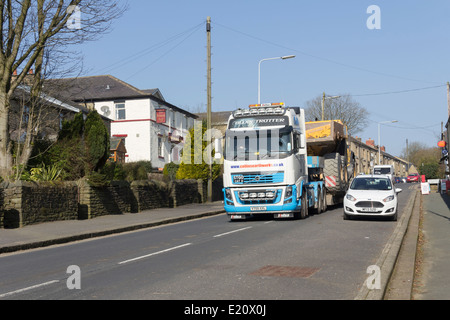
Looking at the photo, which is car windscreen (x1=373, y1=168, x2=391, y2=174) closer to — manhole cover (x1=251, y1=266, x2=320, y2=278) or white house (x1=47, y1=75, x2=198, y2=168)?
white house (x1=47, y1=75, x2=198, y2=168)

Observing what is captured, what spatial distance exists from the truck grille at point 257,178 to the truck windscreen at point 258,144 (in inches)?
21.6

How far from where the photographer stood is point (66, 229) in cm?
1656

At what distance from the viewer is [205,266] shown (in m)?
9.15

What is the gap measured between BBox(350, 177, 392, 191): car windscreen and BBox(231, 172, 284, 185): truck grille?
3161 millimetres

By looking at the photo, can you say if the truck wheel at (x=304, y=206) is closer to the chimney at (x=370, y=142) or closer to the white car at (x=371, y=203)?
the white car at (x=371, y=203)

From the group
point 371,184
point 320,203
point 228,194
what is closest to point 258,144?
point 228,194

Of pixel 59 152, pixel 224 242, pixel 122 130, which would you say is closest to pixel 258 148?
pixel 224 242

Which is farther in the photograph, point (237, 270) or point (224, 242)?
point (224, 242)

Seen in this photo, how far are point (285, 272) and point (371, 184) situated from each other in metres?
11.4

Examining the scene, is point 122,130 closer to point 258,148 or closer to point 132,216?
point 132,216

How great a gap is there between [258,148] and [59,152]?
9.17 m

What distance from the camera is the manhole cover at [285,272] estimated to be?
812 cm

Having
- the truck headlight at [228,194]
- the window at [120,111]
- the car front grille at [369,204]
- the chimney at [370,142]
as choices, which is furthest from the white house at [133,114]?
the chimney at [370,142]
